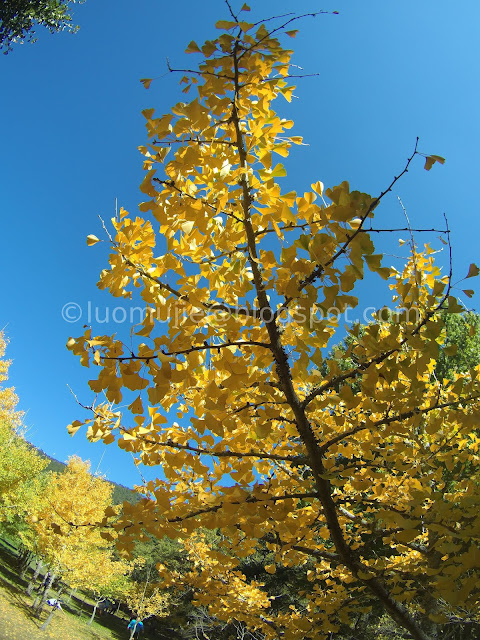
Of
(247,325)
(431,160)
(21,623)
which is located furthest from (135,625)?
(431,160)

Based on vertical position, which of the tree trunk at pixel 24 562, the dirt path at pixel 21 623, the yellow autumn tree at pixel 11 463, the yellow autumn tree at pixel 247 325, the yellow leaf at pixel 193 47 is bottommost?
the tree trunk at pixel 24 562

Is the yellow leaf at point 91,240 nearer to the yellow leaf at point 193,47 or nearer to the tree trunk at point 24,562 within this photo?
the yellow leaf at point 193,47

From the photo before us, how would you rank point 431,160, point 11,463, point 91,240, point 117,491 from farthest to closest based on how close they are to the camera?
point 117,491 < point 11,463 < point 91,240 < point 431,160

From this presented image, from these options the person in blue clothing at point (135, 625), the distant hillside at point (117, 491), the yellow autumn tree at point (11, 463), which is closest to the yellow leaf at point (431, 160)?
the yellow autumn tree at point (11, 463)

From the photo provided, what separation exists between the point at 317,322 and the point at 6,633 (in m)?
17.3

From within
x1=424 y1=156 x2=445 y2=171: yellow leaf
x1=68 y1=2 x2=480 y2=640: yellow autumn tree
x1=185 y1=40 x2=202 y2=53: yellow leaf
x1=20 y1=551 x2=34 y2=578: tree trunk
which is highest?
x1=185 y1=40 x2=202 y2=53: yellow leaf

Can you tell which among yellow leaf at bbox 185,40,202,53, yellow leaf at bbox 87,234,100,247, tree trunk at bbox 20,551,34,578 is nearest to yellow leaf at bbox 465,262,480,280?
yellow leaf at bbox 185,40,202,53

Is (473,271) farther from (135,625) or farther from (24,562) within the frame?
(24,562)

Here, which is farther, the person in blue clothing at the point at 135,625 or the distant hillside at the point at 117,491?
the distant hillside at the point at 117,491

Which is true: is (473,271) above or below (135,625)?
above

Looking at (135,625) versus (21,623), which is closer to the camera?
(21,623)

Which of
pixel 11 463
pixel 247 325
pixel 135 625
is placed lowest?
pixel 135 625

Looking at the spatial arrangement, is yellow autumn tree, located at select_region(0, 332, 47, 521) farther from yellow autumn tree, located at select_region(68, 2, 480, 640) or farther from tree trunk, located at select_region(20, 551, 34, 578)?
yellow autumn tree, located at select_region(68, 2, 480, 640)

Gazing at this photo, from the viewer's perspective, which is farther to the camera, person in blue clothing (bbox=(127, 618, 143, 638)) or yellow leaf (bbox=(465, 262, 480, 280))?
person in blue clothing (bbox=(127, 618, 143, 638))
